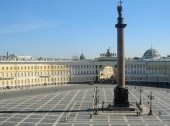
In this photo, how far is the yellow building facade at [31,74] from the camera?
359 feet

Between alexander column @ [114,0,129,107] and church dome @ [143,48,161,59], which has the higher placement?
church dome @ [143,48,161,59]

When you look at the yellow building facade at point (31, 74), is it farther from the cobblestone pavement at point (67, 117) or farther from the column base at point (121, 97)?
the column base at point (121, 97)

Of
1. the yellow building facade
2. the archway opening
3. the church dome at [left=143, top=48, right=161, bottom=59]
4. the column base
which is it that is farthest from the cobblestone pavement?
the church dome at [left=143, top=48, right=161, bottom=59]

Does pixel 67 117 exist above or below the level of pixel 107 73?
below

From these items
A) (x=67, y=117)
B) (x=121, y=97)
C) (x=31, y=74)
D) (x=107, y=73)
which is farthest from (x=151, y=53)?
(x=67, y=117)

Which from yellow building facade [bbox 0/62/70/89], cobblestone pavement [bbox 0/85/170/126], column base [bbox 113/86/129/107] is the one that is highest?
yellow building facade [bbox 0/62/70/89]

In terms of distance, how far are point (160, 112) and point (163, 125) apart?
8.53 m

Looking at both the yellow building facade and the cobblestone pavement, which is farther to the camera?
the yellow building facade

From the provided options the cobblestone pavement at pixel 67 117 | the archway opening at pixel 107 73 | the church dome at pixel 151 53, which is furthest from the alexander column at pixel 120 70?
the church dome at pixel 151 53

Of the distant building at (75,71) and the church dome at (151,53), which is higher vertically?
the church dome at (151,53)

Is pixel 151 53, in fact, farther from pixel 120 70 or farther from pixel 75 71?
pixel 120 70

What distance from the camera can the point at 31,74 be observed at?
385ft

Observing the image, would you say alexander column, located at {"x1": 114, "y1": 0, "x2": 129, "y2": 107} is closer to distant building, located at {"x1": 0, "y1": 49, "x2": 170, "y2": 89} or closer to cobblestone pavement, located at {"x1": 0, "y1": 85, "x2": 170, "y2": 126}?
cobblestone pavement, located at {"x1": 0, "y1": 85, "x2": 170, "y2": 126}

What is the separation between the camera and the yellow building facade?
359 ft
